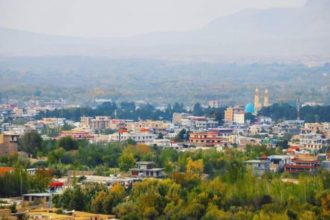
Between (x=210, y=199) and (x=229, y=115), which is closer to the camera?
(x=210, y=199)

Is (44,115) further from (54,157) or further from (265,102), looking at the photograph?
(54,157)

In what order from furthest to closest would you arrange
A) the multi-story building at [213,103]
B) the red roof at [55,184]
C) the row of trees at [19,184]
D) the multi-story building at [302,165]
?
1. the multi-story building at [213,103]
2. the multi-story building at [302,165]
3. the red roof at [55,184]
4. the row of trees at [19,184]

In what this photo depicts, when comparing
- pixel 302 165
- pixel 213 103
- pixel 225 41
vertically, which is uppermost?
pixel 225 41

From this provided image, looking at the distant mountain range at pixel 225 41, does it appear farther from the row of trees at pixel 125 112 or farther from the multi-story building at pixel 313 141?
the multi-story building at pixel 313 141

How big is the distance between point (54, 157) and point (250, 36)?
9993 cm

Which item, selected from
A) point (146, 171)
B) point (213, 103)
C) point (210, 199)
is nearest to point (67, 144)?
point (146, 171)

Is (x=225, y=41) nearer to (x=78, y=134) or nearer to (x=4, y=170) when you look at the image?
(x=78, y=134)

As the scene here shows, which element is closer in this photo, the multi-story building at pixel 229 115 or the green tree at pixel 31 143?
the green tree at pixel 31 143

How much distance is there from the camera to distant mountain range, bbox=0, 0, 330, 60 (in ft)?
375

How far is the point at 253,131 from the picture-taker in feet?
145

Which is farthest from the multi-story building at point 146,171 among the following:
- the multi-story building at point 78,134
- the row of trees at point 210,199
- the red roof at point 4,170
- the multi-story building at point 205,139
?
the multi-story building at point 78,134

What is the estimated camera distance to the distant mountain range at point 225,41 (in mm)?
114250

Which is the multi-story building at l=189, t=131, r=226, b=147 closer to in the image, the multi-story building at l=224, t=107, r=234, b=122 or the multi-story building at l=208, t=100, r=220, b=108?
the multi-story building at l=224, t=107, r=234, b=122

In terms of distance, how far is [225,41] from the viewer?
4995 inches
